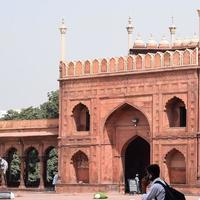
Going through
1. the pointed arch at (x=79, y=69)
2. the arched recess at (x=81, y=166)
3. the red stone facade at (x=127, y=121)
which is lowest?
the arched recess at (x=81, y=166)

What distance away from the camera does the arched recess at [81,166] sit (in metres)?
28.3

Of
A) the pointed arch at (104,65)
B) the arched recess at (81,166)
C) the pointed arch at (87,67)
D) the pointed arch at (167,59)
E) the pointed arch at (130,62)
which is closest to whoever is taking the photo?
the pointed arch at (167,59)

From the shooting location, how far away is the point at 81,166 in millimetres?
28531

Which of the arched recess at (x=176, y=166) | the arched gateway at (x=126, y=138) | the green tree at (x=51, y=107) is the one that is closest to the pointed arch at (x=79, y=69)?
the arched gateway at (x=126, y=138)

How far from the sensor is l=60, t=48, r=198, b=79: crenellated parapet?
83.6 feet

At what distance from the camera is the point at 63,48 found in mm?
29516

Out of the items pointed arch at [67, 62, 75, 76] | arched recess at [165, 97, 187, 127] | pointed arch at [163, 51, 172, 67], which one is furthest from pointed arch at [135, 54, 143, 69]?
pointed arch at [67, 62, 75, 76]

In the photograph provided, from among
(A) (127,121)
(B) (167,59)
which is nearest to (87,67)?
(A) (127,121)

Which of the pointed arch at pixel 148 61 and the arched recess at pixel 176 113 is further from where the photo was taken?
the pointed arch at pixel 148 61

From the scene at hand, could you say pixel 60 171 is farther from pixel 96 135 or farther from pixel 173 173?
pixel 173 173

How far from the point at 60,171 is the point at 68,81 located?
329 cm

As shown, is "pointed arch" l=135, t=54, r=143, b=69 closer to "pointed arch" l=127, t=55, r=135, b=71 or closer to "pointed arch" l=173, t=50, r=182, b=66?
"pointed arch" l=127, t=55, r=135, b=71

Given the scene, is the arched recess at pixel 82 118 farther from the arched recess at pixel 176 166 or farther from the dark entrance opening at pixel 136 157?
the arched recess at pixel 176 166

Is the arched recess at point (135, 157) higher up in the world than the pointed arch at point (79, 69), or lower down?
lower down
